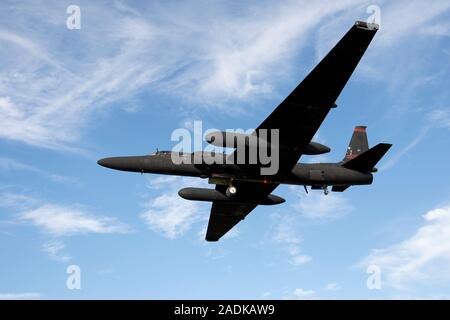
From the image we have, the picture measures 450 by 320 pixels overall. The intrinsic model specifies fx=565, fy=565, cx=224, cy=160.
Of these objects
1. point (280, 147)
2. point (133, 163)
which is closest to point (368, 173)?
point (280, 147)

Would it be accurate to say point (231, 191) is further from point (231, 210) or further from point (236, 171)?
point (231, 210)

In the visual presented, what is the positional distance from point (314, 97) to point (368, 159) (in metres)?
7.78

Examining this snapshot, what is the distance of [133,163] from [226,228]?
1188 centimetres

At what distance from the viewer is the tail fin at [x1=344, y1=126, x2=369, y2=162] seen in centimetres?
3803

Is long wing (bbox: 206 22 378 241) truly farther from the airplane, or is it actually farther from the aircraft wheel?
the aircraft wheel

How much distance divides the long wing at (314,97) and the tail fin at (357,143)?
5646 millimetres

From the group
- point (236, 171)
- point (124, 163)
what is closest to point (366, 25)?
point (236, 171)

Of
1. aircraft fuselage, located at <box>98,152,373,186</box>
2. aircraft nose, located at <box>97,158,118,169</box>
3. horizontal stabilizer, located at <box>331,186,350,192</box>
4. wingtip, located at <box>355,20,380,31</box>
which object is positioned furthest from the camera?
horizontal stabilizer, located at <box>331,186,350,192</box>

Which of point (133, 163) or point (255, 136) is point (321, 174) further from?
point (133, 163)

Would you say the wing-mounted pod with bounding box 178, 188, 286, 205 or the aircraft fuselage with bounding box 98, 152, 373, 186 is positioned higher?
the aircraft fuselage with bounding box 98, 152, 373, 186

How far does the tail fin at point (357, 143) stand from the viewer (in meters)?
38.0

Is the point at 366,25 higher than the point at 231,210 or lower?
higher

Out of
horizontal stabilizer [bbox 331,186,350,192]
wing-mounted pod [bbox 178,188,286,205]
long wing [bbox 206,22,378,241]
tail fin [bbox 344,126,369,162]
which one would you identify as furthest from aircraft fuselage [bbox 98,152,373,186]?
tail fin [bbox 344,126,369,162]

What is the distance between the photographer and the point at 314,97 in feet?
96.7
